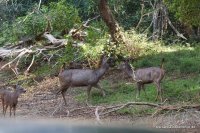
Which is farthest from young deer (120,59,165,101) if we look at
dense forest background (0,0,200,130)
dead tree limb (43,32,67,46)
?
dead tree limb (43,32,67,46)

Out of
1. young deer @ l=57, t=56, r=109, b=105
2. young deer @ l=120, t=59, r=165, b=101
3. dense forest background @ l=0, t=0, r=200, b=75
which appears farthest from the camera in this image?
dense forest background @ l=0, t=0, r=200, b=75

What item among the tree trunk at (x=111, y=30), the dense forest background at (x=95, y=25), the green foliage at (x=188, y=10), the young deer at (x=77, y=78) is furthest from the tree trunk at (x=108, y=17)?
the young deer at (x=77, y=78)

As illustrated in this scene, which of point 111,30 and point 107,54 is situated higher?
point 111,30

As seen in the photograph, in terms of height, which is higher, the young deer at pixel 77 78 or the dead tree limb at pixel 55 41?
the dead tree limb at pixel 55 41

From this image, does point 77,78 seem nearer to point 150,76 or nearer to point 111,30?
point 150,76

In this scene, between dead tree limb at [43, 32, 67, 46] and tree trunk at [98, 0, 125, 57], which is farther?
dead tree limb at [43, 32, 67, 46]

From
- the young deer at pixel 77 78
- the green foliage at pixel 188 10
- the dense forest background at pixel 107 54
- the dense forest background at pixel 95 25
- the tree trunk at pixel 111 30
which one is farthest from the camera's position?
the tree trunk at pixel 111 30

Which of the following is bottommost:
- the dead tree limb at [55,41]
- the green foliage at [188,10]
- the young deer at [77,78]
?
the young deer at [77,78]

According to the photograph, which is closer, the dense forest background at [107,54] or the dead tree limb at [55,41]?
the dense forest background at [107,54]

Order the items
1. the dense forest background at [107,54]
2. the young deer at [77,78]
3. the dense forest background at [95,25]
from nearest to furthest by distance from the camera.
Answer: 1. the dense forest background at [107,54]
2. the young deer at [77,78]
3. the dense forest background at [95,25]

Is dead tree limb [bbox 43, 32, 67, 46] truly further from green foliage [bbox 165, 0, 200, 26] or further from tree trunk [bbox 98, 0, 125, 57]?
green foliage [bbox 165, 0, 200, 26]

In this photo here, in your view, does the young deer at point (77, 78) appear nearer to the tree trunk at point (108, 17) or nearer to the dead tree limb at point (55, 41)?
the tree trunk at point (108, 17)

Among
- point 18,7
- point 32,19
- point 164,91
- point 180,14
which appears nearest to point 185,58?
point 180,14

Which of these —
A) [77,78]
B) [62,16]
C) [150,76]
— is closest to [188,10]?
[150,76]
